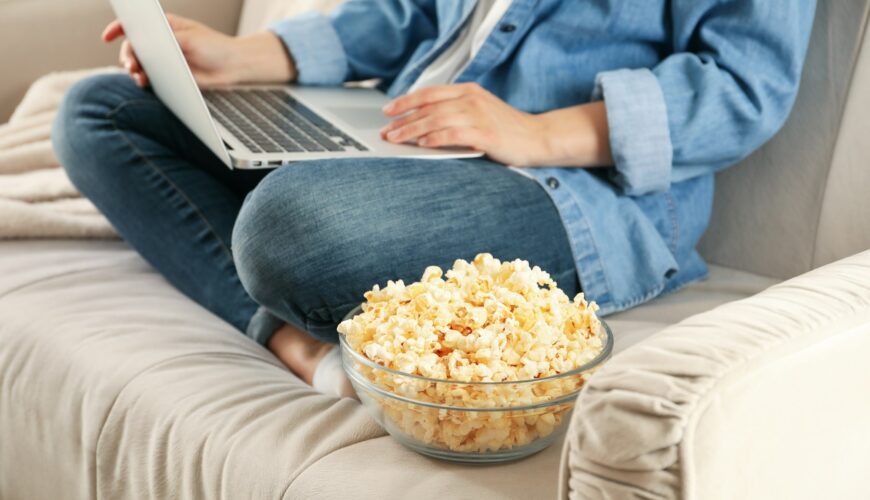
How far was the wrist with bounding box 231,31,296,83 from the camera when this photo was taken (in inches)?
51.6

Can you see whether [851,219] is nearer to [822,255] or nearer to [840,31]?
[822,255]

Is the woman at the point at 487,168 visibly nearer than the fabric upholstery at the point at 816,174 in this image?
Yes

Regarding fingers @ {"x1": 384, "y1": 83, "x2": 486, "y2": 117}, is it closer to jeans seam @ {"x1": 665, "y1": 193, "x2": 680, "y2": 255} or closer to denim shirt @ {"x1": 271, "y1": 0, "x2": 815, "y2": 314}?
denim shirt @ {"x1": 271, "y1": 0, "x2": 815, "y2": 314}

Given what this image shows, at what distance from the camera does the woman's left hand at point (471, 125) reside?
1.01 metres

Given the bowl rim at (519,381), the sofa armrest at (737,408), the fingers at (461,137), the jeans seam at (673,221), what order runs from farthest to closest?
the jeans seam at (673,221), the fingers at (461,137), the bowl rim at (519,381), the sofa armrest at (737,408)

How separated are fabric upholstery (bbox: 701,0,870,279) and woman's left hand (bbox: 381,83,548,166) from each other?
28cm

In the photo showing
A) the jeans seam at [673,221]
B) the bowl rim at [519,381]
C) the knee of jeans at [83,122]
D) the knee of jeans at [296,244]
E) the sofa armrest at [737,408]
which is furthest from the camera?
the knee of jeans at [83,122]

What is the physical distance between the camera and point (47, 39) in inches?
66.8

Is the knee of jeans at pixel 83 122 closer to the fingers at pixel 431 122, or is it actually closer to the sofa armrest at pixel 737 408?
the fingers at pixel 431 122

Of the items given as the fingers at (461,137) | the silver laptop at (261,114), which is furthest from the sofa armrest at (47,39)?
Result: the fingers at (461,137)

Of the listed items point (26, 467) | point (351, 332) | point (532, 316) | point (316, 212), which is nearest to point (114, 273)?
point (26, 467)

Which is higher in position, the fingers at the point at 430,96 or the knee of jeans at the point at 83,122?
the fingers at the point at 430,96

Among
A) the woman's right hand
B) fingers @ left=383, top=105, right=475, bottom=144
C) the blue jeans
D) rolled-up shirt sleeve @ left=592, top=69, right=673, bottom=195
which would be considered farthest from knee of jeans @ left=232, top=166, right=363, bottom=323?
the woman's right hand

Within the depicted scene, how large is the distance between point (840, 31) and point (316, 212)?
0.58m
